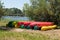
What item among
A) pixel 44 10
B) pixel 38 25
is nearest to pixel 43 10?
pixel 44 10

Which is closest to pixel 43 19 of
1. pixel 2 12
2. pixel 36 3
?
pixel 36 3

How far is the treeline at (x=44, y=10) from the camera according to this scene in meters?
23.8

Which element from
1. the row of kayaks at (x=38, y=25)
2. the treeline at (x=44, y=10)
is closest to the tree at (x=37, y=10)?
the treeline at (x=44, y=10)

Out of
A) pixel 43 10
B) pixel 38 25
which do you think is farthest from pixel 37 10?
pixel 38 25

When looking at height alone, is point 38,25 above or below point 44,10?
below

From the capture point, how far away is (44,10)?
25.0 m

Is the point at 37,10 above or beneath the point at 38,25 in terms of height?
above

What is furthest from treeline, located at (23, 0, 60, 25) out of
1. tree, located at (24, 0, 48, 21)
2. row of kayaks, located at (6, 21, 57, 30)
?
row of kayaks, located at (6, 21, 57, 30)

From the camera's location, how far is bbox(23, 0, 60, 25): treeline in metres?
23.8

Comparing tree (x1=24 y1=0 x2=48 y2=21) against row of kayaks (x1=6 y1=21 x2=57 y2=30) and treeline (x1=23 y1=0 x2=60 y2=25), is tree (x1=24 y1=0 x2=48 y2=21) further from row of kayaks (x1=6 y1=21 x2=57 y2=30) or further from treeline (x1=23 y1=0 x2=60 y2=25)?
row of kayaks (x1=6 y1=21 x2=57 y2=30)

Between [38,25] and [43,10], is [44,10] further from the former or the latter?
[38,25]

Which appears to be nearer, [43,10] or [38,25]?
[38,25]

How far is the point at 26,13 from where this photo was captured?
27766mm

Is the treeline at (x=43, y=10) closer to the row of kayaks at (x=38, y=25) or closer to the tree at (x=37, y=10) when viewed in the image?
the tree at (x=37, y=10)
